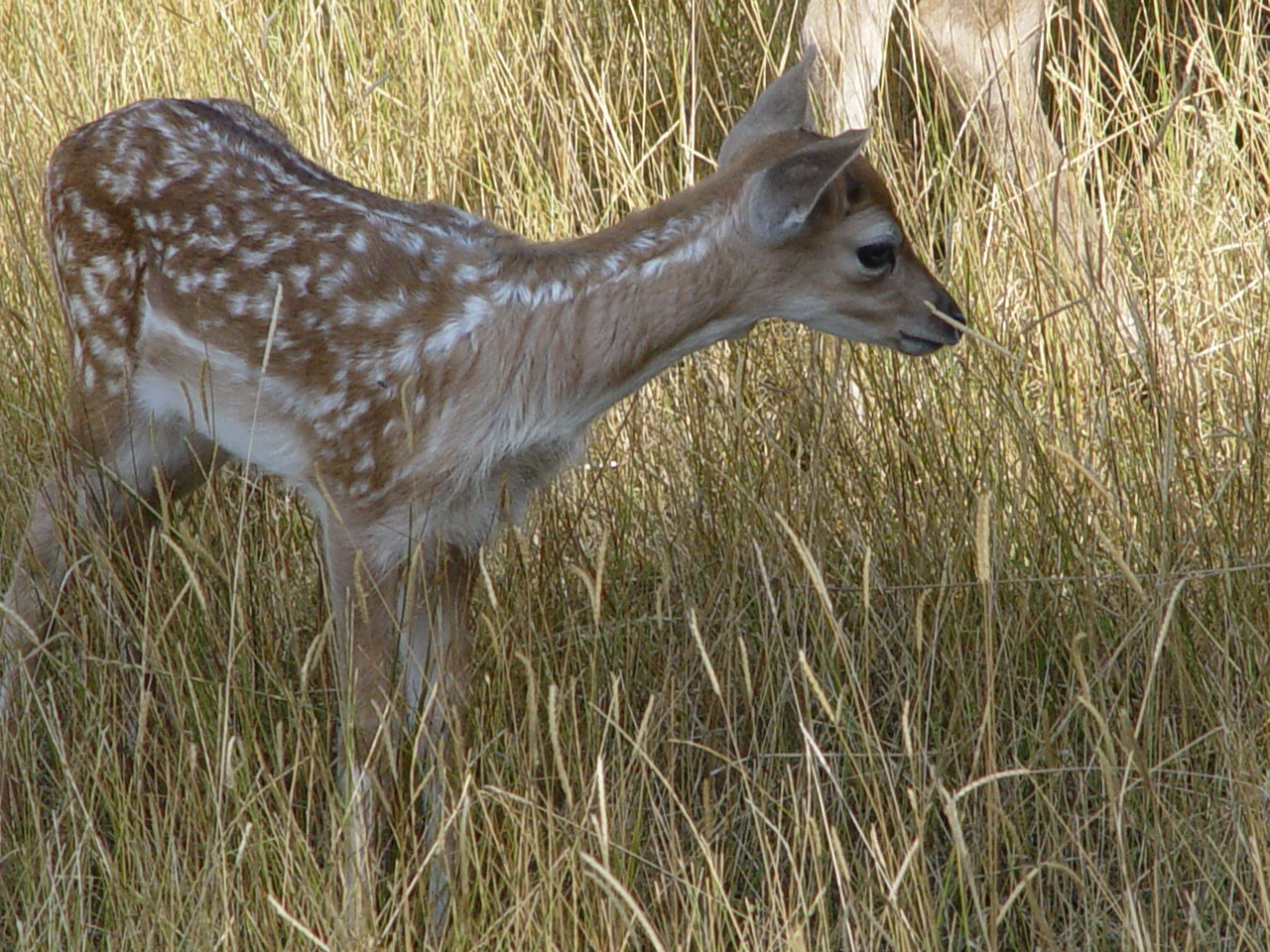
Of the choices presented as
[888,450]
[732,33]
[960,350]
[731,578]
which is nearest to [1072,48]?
[732,33]

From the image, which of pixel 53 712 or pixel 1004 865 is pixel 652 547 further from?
pixel 53 712

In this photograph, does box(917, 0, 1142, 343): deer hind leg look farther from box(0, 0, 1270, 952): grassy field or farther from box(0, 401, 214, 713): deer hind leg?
box(0, 401, 214, 713): deer hind leg

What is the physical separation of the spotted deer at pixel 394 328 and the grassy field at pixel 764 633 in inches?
6.1

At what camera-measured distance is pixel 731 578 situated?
11.3ft

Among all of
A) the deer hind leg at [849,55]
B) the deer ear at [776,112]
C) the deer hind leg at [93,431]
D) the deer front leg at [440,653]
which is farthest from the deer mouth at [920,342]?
the deer hind leg at [849,55]

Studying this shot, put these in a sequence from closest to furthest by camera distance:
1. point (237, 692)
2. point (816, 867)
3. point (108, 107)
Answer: point (816, 867)
point (237, 692)
point (108, 107)

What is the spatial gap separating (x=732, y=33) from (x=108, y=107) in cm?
209

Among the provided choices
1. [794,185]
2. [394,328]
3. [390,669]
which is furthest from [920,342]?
[390,669]

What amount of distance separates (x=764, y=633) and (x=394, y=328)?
0.92m

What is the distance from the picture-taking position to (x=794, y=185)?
2.83 m

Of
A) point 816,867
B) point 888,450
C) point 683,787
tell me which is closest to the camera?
point 816,867

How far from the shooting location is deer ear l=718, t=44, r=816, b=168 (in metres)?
3.26

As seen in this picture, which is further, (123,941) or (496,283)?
(496,283)

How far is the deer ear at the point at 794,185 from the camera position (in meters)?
2.74
